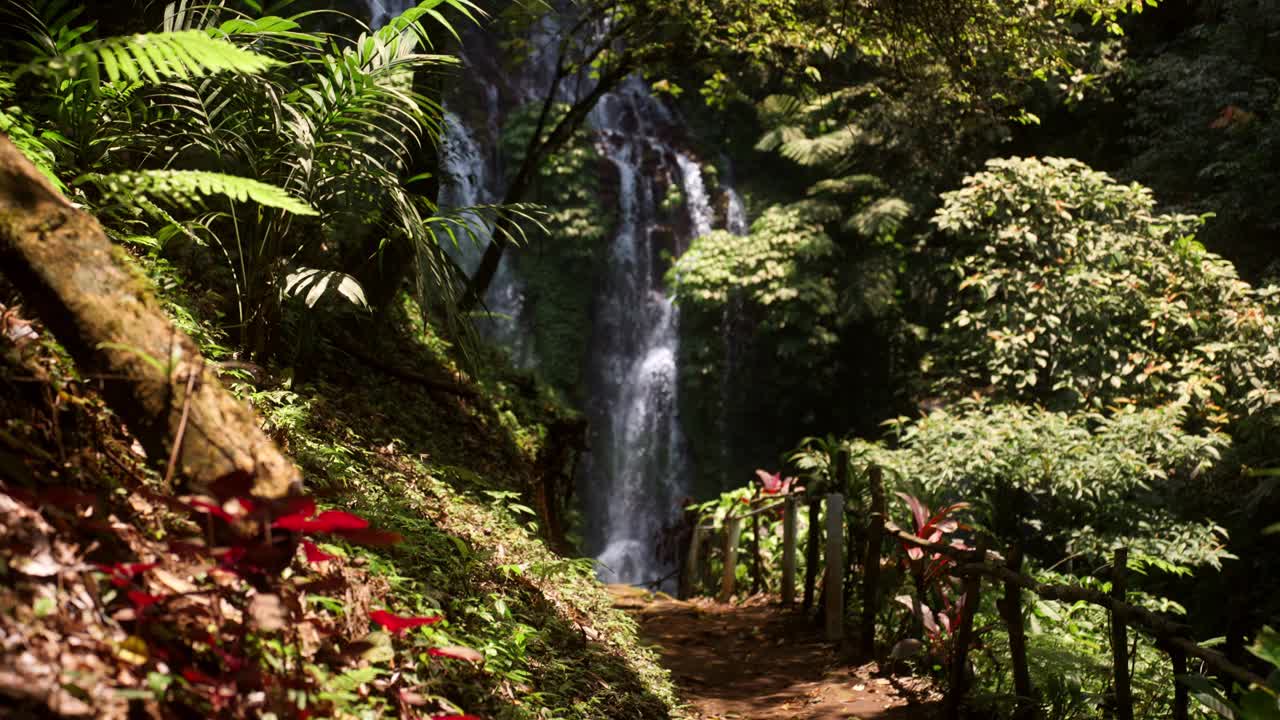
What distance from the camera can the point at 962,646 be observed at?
380cm

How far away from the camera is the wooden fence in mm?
2969

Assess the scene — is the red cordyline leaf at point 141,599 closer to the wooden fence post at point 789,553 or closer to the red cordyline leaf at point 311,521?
the red cordyline leaf at point 311,521

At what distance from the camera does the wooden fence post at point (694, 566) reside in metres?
9.35

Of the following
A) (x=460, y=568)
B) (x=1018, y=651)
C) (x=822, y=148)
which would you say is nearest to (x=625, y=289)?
(x=822, y=148)

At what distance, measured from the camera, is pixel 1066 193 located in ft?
26.6

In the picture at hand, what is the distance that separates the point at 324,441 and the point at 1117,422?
237 inches

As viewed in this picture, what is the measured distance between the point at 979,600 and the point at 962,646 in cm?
94

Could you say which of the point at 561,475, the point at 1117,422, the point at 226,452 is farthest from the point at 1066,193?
the point at 226,452

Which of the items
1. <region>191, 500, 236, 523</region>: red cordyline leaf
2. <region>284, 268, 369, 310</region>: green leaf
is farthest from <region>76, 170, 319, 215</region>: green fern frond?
<region>284, 268, 369, 310</region>: green leaf

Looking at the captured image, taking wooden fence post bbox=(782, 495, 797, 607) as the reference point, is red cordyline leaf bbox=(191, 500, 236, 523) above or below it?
above

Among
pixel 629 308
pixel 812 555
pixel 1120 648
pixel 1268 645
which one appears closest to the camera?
pixel 1268 645

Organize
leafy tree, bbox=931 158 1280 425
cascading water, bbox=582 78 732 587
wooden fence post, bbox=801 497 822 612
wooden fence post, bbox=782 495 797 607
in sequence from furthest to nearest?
cascading water, bbox=582 78 732 587
leafy tree, bbox=931 158 1280 425
wooden fence post, bbox=782 495 797 607
wooden fence post, bbox=801 497 822 612

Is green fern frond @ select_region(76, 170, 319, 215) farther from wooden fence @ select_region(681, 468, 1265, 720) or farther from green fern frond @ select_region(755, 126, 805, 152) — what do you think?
green fern frond @ select_region(755, 126, 805, 152)

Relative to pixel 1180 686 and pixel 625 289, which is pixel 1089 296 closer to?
pixel 1180 686
